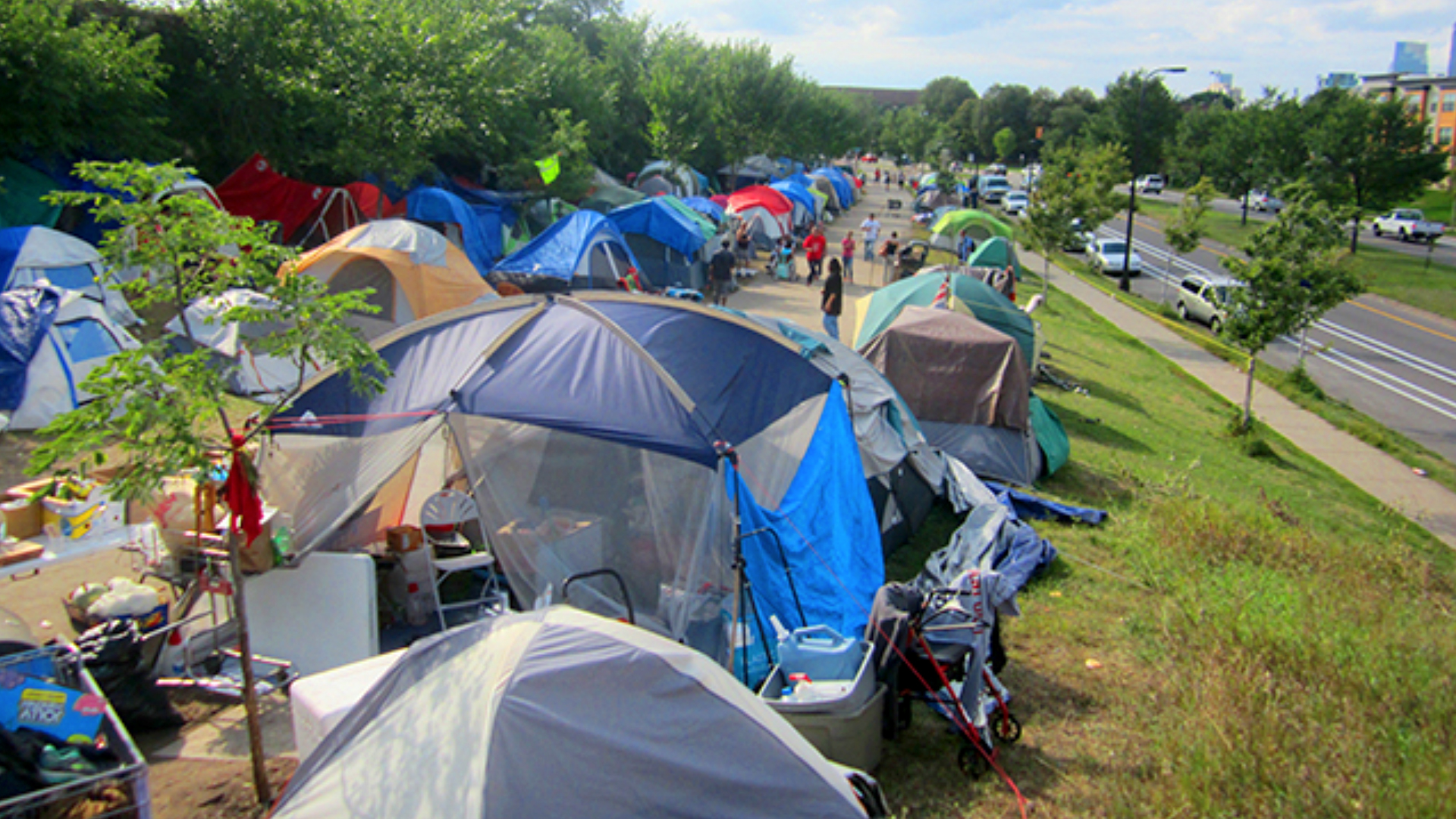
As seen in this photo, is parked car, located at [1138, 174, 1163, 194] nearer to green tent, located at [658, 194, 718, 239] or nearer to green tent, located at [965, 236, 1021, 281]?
green tent, located at [965, 236, 1021, 281]

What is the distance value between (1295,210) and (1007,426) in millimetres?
9087

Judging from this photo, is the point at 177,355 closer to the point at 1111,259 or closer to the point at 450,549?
the point at 450,549

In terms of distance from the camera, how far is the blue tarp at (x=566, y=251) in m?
15.6

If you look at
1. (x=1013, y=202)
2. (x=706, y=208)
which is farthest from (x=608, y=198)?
(x=1013, y=202)

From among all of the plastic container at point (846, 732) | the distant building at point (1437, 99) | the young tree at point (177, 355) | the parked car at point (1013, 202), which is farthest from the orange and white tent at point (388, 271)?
the distant building at point (1437, 99)

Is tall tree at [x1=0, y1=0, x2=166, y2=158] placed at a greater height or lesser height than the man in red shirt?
greater

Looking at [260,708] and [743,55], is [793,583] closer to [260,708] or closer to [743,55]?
[260,708]

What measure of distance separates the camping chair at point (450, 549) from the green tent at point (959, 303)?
7260mm

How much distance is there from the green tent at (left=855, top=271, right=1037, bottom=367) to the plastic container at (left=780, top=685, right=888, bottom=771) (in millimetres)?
8026

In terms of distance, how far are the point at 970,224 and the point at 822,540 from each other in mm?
24960

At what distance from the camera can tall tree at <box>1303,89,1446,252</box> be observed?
37.2m

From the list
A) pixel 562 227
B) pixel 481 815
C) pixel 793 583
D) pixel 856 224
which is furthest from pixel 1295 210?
pixel 856 224

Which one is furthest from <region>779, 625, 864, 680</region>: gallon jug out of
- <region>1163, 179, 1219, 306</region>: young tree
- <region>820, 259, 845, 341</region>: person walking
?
<region>1163, 179, 1219, 306</region>: young tree

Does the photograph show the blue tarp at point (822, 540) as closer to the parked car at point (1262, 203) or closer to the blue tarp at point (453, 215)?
the blue tarp at point (453, 215)
